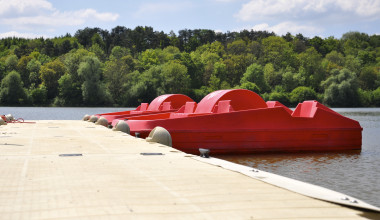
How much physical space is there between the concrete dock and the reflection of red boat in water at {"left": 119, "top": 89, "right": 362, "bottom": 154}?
610 cm

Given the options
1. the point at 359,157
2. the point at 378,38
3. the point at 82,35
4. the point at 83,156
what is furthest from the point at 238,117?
the point at 82,35

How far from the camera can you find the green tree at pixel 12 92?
3374 inches

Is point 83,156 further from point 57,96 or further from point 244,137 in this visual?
point 57,96

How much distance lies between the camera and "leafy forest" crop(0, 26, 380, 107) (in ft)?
273

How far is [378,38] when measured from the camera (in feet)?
427

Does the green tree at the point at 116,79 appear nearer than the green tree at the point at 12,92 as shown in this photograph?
No

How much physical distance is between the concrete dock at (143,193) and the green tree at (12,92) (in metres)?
81.1

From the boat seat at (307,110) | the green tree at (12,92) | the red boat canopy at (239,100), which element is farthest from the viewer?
the green tree at (12,92)

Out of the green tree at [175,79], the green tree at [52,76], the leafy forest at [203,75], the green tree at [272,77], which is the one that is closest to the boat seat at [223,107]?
the leafy forest at [203,75]

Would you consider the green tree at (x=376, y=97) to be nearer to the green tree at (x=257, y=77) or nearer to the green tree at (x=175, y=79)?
the green tree at (x=257, y=77)

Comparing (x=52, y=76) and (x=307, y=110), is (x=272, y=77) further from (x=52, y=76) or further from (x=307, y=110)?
(x=307, y=110)

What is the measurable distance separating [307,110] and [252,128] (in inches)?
107

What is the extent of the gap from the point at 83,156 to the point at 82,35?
151m

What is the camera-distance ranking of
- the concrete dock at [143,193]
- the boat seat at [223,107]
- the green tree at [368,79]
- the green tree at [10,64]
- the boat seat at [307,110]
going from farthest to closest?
the green tree at [10,64]
the green tree at [368,79]
the boat seat at [307,110]
the boat seat at [223,107]
the concrete dock at [143,193]
